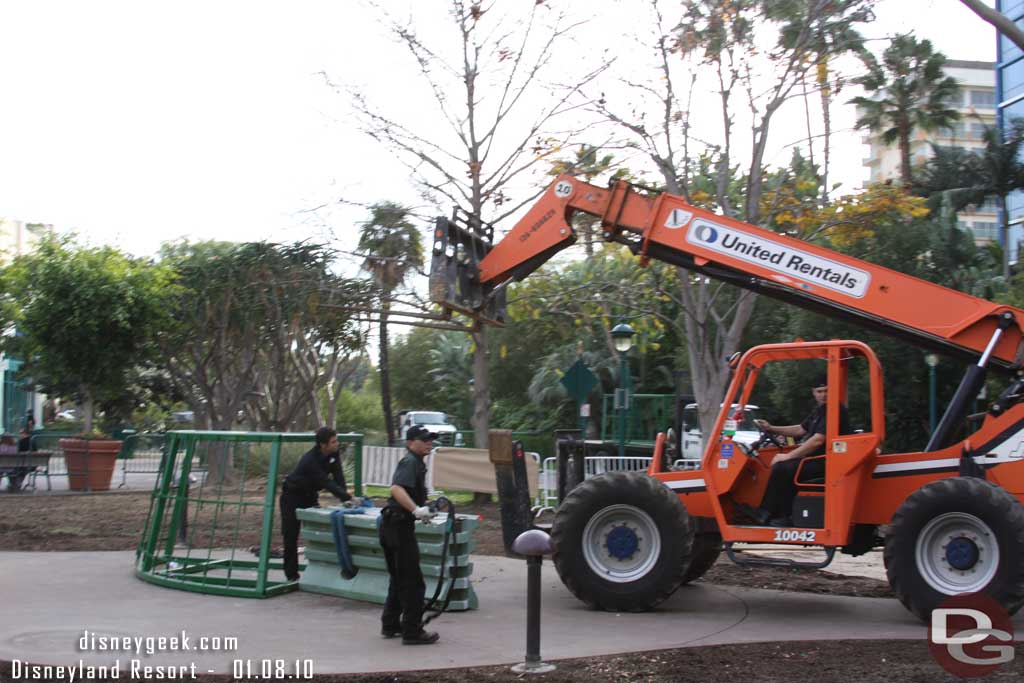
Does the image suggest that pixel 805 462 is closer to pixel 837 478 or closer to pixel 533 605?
pixel 837 478

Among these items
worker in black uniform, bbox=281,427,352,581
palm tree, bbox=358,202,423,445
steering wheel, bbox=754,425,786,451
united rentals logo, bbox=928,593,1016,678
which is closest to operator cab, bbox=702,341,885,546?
steering wheel, bbox=754,425,786,451

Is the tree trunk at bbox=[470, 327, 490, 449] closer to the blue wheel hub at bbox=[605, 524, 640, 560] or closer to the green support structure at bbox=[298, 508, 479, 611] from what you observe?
the green support structure at bbox=[298, 508, 479, 611]

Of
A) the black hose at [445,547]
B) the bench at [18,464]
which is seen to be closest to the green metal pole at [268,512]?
the black hose at [445,547]

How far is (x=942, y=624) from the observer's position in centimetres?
840

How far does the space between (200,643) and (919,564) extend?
19.1ft

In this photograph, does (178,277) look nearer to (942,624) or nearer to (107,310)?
(107,310)

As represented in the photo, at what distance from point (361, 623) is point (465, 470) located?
9963mm

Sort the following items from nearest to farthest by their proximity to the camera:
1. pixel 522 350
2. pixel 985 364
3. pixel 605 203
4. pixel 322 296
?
pixel 985 364
pixel 605 203
pixel 322 296
pixel 522 350

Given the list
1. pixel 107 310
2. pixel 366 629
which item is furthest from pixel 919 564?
pixel 107 310

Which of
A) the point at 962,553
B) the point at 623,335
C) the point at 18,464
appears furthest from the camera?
the point at 18,464

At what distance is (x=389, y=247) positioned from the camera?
18.7 metres

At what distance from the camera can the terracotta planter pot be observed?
2136 cm

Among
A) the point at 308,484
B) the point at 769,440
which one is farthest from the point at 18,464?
the point at 769,440

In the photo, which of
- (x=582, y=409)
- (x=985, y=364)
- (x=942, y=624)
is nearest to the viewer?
(x=942, y=624)
